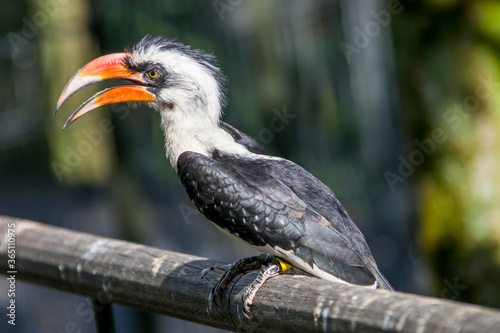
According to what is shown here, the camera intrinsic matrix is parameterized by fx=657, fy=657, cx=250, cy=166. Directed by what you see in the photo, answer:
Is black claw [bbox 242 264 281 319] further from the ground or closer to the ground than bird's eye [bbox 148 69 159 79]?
closer to the ground

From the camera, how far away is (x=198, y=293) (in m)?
2.54

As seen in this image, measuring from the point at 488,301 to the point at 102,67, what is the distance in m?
2.28

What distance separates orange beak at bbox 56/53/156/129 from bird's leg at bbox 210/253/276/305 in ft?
2.96

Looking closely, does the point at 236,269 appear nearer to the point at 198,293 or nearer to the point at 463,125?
the point at 198,293

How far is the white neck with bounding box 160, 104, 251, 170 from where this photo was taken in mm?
2936

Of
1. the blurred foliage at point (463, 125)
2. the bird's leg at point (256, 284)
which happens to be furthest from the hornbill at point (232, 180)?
the blurred foliage at point (463, 125)

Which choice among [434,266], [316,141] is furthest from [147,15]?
[434,266]

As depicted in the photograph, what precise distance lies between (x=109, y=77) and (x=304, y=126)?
451 centimetres

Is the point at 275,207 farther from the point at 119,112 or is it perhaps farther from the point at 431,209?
the point at 119,112

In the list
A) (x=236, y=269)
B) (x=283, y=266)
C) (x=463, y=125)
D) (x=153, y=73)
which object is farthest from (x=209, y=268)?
(x=463, y=125)

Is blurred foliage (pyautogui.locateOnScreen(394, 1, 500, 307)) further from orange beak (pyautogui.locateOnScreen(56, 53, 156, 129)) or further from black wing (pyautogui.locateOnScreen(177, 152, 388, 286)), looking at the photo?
orange beak (pyautogui.locateOnScreen(56, 53, 156, 129))

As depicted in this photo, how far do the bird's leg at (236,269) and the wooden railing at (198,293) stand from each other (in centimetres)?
3

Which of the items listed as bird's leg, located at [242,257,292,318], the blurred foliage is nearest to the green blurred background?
the blurred foliage

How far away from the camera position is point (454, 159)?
3.50 metres
